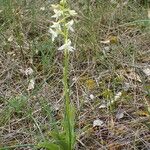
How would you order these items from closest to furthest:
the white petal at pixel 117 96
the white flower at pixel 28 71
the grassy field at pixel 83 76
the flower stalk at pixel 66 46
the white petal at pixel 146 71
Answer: the flower stalk at pixel 66 46, the grassy field at pixel 83 76, the white petal at pixel 117 96, the white petal at pixel 146 71, the white flower at pixel 28 71

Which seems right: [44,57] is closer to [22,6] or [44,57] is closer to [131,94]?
[131,94]

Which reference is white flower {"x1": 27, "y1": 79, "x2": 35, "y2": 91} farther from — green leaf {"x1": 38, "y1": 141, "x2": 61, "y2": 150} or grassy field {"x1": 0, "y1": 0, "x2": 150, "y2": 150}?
green leaf {"x1": 38, "y1": 141, "x2": 61, "y2": 150}

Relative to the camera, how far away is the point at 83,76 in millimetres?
2873

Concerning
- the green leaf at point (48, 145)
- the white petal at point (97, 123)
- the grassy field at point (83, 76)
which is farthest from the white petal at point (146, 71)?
the green leaf at point (48, 145)

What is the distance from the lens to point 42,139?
7.43 ft

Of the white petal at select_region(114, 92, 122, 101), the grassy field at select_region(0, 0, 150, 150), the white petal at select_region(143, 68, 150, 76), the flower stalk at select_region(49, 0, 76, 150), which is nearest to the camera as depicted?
Answer: the flower stalk at select_region(49, 0, 76, 150)

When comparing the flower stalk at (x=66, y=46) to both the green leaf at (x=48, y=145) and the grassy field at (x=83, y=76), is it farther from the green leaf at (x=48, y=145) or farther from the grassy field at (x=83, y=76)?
the grassy field at (x=83, y=76)

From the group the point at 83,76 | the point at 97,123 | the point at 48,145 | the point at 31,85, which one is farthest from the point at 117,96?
the point at 48,145

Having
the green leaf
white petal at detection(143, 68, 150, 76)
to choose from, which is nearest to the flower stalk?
the green leaf

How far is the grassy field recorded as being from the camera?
2.35 meters

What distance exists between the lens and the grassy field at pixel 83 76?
7.71ft

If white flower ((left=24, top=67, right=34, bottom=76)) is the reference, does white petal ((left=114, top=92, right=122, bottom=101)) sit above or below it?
below

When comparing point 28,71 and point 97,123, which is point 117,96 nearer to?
point 97,123

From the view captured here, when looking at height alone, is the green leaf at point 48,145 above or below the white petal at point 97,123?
above
